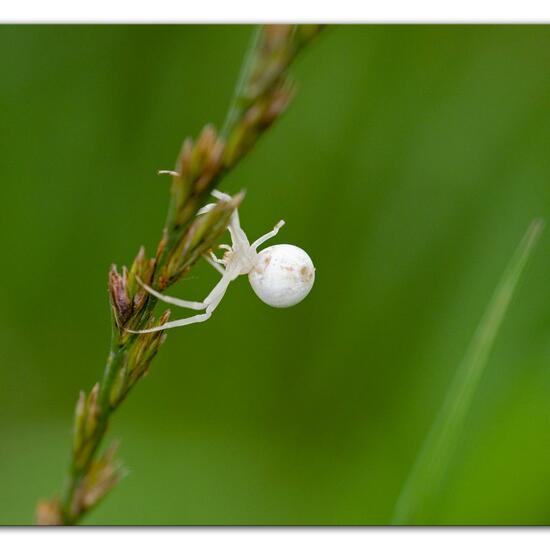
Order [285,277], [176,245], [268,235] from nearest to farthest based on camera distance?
[176,245] < [285,277] < [268,235]

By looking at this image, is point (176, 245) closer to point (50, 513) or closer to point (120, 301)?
point (120, 301)

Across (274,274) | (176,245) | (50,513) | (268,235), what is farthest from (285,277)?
(50,513)

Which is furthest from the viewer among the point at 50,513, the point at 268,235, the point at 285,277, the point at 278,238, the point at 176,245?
the point at 278,238

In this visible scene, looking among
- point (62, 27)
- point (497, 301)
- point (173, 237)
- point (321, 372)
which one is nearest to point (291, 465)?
point (321, 372)

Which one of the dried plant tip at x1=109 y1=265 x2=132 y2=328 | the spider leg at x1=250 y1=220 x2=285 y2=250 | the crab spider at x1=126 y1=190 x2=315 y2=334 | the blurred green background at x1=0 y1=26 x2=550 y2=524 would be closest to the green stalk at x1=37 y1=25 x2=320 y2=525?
the dried plant tip at x1=109 y1=265 x2=132 y2=328

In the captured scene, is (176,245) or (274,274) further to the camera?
(274,274)

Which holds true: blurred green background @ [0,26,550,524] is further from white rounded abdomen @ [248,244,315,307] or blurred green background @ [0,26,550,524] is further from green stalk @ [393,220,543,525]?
green stalk @ [393,220,543,525]

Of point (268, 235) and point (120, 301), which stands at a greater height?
point (268, 235)
